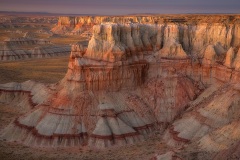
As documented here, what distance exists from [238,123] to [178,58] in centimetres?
1467

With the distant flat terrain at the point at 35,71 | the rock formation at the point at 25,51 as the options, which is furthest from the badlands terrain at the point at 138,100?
the rock formation at the point at 25,51

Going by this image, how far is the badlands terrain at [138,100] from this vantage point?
35.0 metres

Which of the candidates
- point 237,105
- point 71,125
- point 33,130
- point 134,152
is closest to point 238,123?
point 237,105

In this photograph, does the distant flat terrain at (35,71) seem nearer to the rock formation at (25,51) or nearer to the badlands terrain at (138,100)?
the rock formation at (25,51)

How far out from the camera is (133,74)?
138 ft

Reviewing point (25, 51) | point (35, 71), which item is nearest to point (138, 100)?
point (35, 71)

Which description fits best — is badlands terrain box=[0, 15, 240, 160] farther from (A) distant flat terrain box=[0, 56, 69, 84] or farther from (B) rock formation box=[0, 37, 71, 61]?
(B) rock formation box=[0, 37, 71, 61]

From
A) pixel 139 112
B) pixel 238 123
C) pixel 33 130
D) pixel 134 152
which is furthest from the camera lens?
pixel 139 112

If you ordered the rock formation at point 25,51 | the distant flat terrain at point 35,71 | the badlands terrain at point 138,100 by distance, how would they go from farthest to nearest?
the rock formation at point 25,51 → the distant flat terrain at point 35,71 → the badlands terrain at point 138,100

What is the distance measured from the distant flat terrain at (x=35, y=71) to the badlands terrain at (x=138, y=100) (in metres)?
26.1

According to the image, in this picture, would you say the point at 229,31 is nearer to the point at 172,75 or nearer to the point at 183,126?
the point at 172,75

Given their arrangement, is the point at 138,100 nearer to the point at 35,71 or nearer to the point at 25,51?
the point at 35,71

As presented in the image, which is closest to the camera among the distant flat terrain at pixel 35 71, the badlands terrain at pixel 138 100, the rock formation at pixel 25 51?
the badlands terrain at pixel 138 100

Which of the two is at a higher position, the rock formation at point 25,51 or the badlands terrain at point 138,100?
the badlands terrain at point 138,100
